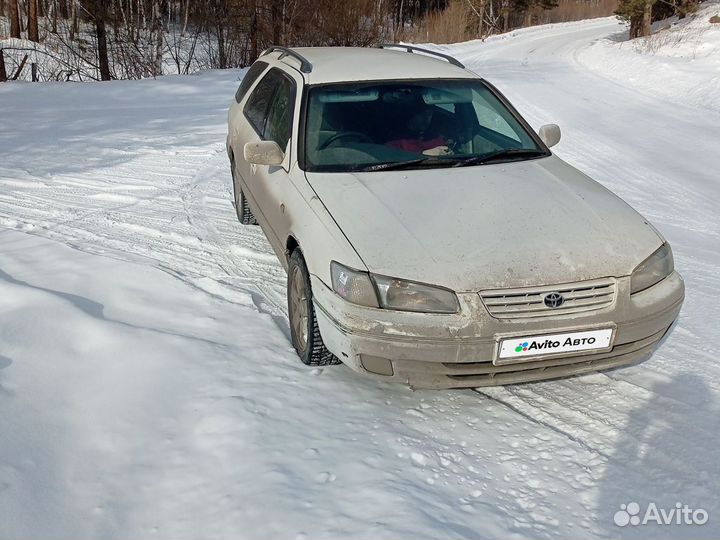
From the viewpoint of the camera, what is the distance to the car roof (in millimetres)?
4816

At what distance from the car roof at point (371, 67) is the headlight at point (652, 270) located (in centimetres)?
208

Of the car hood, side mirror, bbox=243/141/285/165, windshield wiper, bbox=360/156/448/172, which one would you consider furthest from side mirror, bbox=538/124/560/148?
side mirror, bbox=243/141/285/165

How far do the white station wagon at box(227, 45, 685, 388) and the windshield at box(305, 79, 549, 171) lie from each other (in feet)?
0.04

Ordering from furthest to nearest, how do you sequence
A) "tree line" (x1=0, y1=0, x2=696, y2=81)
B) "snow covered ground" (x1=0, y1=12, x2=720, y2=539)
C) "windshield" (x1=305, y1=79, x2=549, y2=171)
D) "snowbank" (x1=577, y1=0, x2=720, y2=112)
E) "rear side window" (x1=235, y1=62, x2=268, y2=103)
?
"tree line" (x1=0, y1=0, x2=696, y2=81), "snowbank" (x1=577, y1=0, x2=720, y2=112), "rear side window" (x1=235, y1=62, x2=268, y2=103), "windshield" (x1=305, y1=79, x2=549, y2=171), "snow covered ground" (x1=0, y1=12, x2=720, y2=539)

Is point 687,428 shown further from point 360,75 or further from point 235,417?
point 360,75

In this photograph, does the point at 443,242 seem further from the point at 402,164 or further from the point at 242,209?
the point at 242,209

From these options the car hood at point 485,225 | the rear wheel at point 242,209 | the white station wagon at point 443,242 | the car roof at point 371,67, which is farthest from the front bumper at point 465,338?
the rear wheel at point 242,209

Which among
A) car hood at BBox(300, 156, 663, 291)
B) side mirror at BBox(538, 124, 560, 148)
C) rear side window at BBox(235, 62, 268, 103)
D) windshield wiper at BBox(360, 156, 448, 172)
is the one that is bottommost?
car hood at BBox(300, 156, 663, 291)

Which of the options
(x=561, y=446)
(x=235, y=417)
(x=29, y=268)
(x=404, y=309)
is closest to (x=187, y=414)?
A: (x=235, y=417)

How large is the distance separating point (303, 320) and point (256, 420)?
698mm

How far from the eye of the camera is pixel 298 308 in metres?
3.92

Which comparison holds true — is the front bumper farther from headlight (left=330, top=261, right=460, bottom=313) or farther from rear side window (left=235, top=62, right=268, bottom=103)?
rear side window (left=235, top=62, right=268, bottom=103)

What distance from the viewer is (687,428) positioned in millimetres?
3336

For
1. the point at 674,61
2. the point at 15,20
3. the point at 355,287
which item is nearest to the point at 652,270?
the point at 355,287
